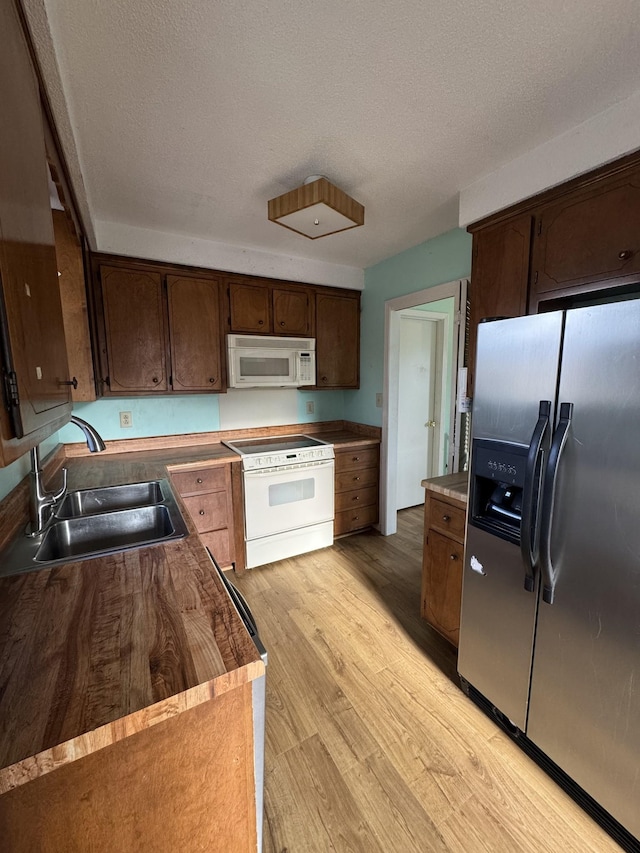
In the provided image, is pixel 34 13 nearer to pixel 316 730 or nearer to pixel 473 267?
pixel 473 267

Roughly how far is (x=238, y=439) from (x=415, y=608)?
1.89 meters

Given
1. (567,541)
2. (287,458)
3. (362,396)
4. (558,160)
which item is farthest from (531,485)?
(362,396)

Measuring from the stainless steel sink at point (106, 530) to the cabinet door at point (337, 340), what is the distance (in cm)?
194

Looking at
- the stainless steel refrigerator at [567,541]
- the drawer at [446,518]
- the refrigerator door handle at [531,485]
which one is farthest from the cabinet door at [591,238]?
the drawer at [446,518]

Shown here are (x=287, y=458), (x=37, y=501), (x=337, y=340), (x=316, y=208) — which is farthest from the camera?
(x=337, y=340)

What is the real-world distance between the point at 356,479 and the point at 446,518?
1371mm

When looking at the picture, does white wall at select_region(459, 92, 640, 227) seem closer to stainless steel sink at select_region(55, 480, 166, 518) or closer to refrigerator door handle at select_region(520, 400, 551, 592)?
refrigerator door handle at select_region(520, 400, 551, 592)

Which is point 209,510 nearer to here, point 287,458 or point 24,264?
point 287,458

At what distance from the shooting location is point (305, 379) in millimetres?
3033

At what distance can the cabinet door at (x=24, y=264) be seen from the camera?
2.09 ft

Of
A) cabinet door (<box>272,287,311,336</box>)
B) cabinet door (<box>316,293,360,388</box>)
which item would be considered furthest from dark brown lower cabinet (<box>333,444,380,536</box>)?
cabinet door (<box>272,287,311,336</box>)

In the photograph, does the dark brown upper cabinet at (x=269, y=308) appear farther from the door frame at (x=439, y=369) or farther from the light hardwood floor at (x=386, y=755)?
the light hardwood floor at (x=386, y=755)

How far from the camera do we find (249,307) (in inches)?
110

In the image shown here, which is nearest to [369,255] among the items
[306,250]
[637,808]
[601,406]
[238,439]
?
[306,250]
